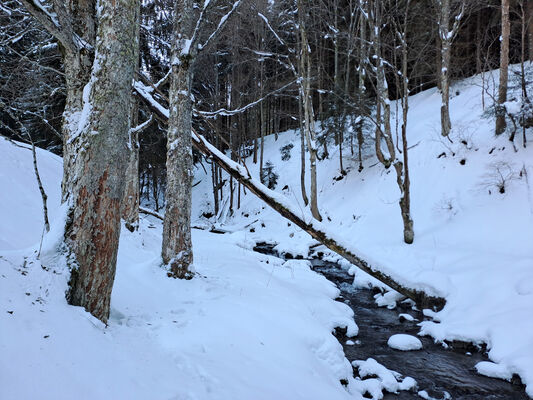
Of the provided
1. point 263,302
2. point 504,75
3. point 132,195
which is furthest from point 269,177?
point 263,302

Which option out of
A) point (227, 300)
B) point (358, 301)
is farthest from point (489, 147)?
point (227, 300)

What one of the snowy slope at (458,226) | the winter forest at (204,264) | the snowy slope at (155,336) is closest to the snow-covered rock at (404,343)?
the winter forest at (204,264)

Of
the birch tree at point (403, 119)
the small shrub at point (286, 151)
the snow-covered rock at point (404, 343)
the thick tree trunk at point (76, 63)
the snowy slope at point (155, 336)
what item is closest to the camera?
the snowy slope at point (155, 336)

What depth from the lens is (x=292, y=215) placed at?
14.8 feet

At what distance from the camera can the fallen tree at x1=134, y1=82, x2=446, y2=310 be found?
448cm

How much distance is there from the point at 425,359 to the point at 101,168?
515 cm

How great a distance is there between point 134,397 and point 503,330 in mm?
5257

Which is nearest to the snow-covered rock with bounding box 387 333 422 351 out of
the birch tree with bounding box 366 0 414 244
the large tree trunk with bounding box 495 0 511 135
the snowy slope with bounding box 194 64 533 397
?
the snowy slope with bounding box 194 64 533 397

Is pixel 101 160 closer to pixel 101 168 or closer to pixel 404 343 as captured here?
pixel 101 168

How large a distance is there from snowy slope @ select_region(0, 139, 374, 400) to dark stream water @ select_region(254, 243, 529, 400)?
487 mm

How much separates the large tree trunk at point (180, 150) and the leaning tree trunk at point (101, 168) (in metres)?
2.42

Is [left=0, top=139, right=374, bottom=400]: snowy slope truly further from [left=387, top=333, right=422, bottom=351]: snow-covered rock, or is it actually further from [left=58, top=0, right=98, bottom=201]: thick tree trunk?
[left=58, top=0, right=98, bottom=201]: thick tree trunk

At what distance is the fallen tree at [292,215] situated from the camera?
4.48m

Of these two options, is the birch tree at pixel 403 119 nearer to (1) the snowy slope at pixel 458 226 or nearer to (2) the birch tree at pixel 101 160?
(1) the snowy slope at pixel 458 226
